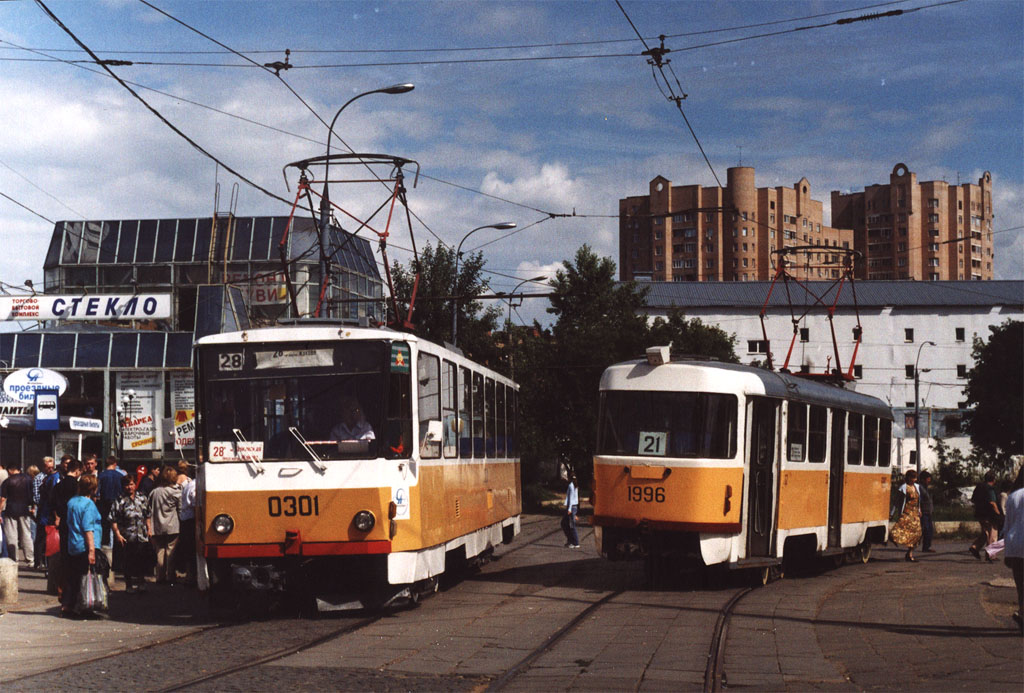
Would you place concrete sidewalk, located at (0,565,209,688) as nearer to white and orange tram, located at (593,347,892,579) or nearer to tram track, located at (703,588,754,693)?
tram track, located at (703,588,754,693)

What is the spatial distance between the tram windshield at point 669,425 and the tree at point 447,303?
20.9m

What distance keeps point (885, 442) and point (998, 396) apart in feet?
161

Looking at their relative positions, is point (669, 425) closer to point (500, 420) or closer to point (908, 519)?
point (500, 420)

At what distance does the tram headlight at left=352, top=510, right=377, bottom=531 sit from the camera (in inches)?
515

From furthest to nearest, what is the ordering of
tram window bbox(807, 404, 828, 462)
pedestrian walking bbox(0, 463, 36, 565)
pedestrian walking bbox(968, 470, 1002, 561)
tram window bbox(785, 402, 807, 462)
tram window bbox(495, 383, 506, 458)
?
tram window bbox(495, 383, 506, 458), pedestrian walking bbox(968, 470, 1002, 561), pedestrian walking bbox(0, 463, 36, 565), tram window bbox(807, 404, 828, 462), tram window bbox(785, 402, 807, 462)

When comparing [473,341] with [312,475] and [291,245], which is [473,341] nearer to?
[291,245]

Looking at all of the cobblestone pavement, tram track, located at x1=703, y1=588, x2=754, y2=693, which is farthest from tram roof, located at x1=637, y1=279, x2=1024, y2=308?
tram track, located at x1=703, y1=588, x2=754, y2=693

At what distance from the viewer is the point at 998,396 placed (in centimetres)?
6856

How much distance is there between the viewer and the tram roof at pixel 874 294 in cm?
10281

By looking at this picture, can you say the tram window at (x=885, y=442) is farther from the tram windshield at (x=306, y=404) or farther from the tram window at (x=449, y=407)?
the tram windshield at (x=306, y=404)

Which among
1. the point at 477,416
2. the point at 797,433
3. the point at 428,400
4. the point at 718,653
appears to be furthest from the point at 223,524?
the point at 797,433

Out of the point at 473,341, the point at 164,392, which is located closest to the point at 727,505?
the point at 473,341

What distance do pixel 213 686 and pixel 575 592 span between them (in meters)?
8.47

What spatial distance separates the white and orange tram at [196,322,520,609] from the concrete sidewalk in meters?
1.03
